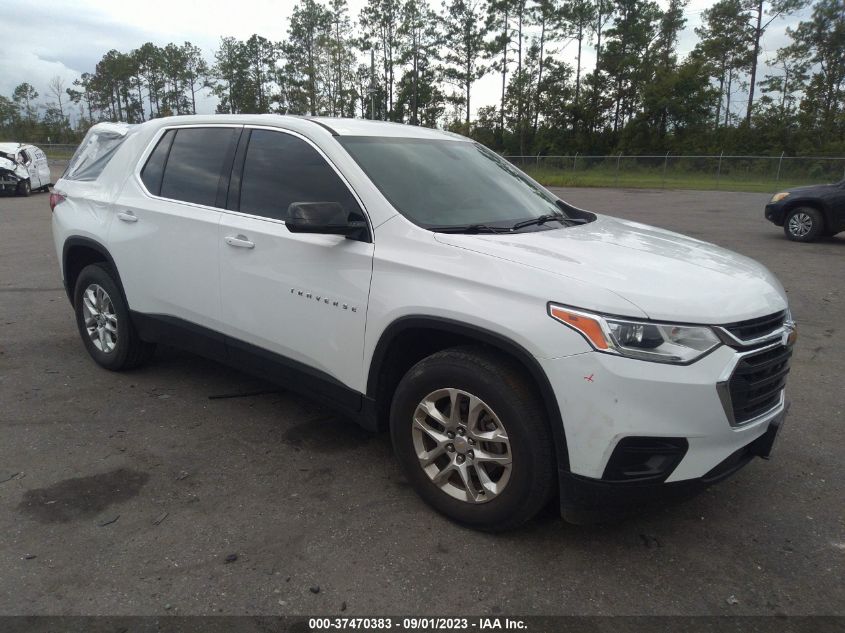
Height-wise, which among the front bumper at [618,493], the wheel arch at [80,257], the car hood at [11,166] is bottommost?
the front bumper at [618,493]

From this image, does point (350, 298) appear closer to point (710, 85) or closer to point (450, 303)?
point (450, 303)

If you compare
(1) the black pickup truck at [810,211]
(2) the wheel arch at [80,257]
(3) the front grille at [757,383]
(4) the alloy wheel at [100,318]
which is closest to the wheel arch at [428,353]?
(3) the front grille at [757,383]

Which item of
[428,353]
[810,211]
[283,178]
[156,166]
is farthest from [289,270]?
[810,211]

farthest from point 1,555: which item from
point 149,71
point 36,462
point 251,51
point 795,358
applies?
point 149,71

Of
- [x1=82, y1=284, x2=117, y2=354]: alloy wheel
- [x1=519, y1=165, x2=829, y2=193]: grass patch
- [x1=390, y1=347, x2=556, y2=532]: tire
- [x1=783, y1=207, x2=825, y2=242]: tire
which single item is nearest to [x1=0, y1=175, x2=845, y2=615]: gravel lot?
[x1=390, y1=347, x2=556, y2=532]: tire

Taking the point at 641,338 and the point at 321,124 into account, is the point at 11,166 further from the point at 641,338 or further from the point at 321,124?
the point at 641,338

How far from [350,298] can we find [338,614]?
144cm

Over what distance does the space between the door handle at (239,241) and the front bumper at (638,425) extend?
1.95 meters

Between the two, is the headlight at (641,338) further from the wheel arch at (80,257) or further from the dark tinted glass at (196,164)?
the wheel arch at (80,257)

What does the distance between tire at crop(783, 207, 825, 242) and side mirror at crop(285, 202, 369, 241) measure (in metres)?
11.9

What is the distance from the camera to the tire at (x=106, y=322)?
4668mm

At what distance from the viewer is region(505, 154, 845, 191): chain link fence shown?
29.5 metres

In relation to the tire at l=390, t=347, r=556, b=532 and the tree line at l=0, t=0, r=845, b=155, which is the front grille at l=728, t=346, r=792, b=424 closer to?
the tire at l=390, t=347, r=556, b=532

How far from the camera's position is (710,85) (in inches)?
1969
